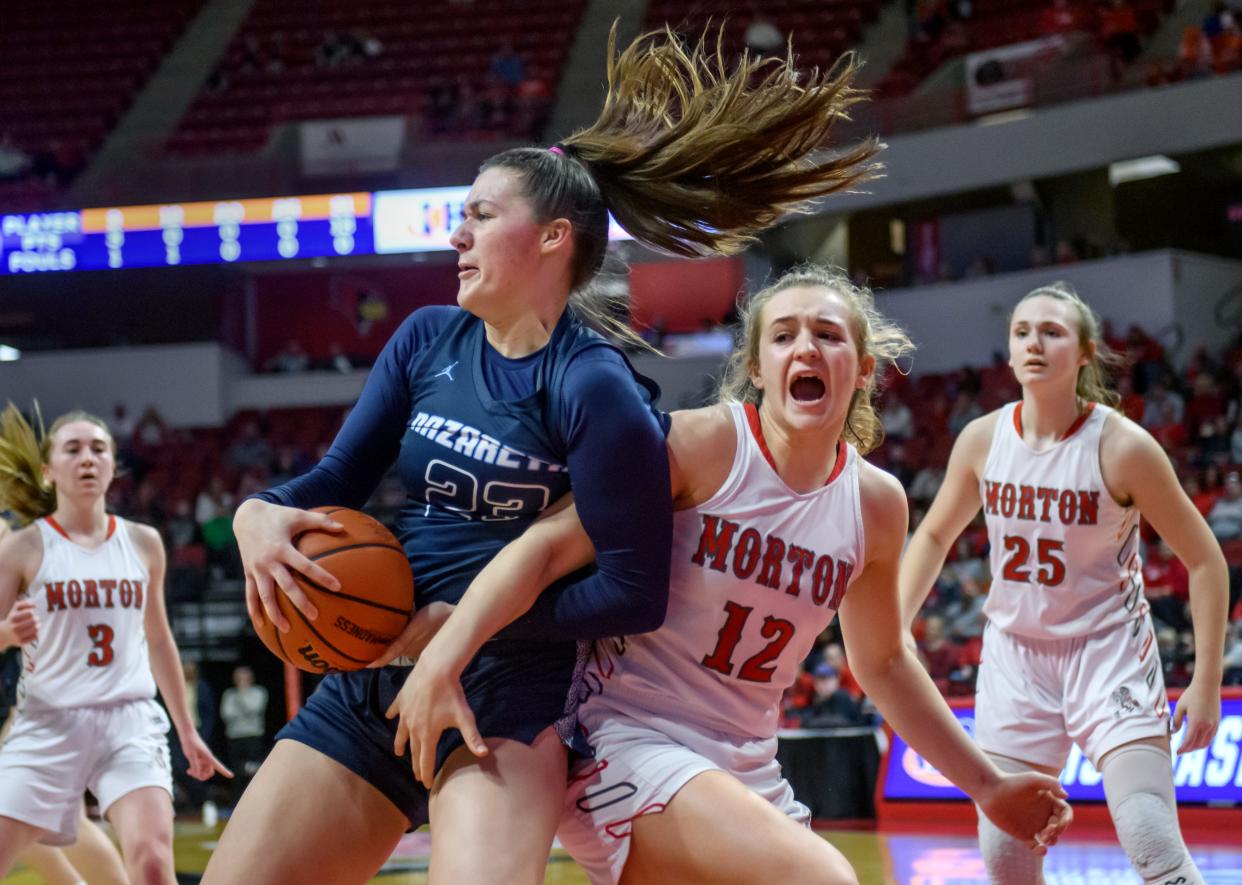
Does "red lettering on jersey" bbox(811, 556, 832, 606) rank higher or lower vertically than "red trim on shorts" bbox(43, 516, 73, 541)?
higher

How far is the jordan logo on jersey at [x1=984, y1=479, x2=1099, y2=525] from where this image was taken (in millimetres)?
4320

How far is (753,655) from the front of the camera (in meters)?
2.83

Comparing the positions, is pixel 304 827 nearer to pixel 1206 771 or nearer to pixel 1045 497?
pixel 1045 497

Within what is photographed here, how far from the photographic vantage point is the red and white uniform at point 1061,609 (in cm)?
Answer: 420

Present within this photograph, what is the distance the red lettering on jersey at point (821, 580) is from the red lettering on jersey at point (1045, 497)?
1755 mm

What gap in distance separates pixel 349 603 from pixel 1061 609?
8.16 feet

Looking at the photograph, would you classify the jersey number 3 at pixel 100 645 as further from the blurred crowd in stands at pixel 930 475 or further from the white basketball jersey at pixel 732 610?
the blurred crowd in stands at pixel 930 475

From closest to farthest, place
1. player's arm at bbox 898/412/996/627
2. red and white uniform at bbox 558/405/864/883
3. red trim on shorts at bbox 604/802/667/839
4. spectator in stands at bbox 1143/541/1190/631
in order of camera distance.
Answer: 1. red trim on shorts at bbox 604/802/667/839
2. red and white uniform at bbox 558/405/864/883
3. player's arm at bbox 898/412/996/627
4. spectator in stands at bbox 1143/541/1190/631

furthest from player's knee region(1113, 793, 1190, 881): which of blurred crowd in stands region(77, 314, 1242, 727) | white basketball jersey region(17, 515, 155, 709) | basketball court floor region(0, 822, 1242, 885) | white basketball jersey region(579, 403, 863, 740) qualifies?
blurred crowd in stands region(77, 314, 1242, 727)

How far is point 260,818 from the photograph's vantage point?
8.75ft

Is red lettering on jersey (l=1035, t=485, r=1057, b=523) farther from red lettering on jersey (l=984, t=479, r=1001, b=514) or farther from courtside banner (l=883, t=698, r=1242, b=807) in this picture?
courtside banner (l=883, t=698, r=1242, b=807)

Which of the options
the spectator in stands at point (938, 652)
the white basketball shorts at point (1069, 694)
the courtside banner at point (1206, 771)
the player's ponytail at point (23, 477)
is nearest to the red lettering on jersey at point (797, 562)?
the white basketball shorts at point (1069, 694)

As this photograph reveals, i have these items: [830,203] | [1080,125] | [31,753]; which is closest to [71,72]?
[830,203]

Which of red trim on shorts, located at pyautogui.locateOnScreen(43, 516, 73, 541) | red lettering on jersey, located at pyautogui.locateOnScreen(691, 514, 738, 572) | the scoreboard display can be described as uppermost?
the scoreboard display
